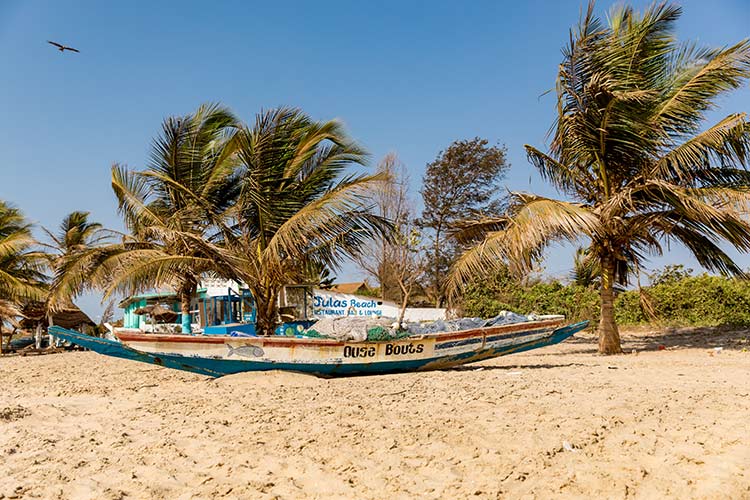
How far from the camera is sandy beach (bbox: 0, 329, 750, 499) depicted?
159 inches

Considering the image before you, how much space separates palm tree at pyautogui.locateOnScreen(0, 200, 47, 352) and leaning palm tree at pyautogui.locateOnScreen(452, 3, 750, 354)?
537 inches

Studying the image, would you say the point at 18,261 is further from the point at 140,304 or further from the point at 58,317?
the point at 140,304

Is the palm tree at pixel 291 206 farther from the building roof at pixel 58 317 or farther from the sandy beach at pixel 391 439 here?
the building roof at pixel 58 317

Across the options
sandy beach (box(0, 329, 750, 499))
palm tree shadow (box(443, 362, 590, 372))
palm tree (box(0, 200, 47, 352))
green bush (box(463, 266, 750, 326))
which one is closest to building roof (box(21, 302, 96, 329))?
palm tree (box(0, 200, 47, 352))

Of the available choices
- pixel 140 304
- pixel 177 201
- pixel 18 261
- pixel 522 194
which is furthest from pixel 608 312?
pixel 140 304

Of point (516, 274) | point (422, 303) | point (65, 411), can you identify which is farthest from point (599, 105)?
point (422, 303)

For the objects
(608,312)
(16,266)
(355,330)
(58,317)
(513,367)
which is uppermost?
(16,266)

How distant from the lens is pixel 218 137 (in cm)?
1429

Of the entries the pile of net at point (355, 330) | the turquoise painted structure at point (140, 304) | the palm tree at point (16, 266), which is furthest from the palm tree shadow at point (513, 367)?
the turquoise painted structure at point (140, 304)

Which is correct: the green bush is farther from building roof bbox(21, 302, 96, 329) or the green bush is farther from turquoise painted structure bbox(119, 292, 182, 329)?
building roof bbox(21, 302, 96, 329)

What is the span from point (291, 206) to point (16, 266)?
12.5m

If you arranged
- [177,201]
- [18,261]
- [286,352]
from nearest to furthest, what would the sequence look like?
[286,352] < [177,201] < [18,261]

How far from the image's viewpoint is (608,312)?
12.1 meters

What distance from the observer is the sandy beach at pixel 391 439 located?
13.2 feet
